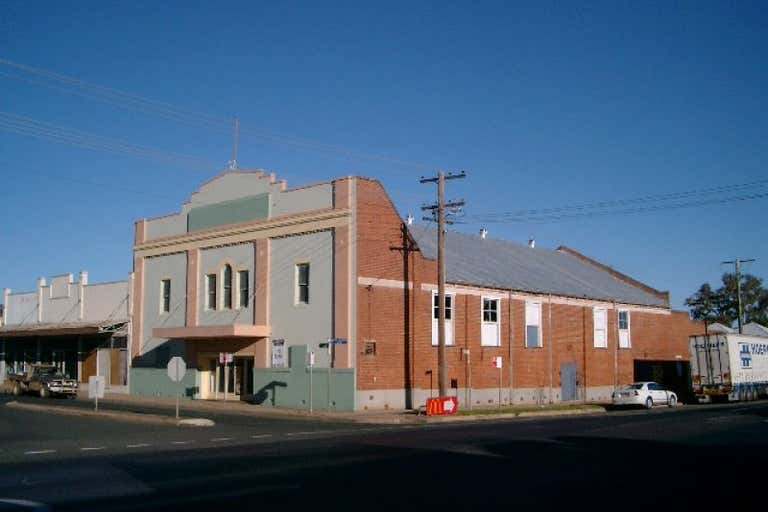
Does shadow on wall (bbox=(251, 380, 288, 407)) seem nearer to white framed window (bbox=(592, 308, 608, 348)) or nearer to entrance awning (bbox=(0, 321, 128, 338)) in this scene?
entrance awning (bbox=(0, 321, 128, 338))

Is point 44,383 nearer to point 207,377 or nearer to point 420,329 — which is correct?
point 207,377

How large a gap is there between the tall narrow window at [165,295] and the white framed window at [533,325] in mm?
21123

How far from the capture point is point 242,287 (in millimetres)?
43375

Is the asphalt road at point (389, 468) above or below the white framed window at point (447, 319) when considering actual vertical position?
below

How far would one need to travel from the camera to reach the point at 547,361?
159 feet

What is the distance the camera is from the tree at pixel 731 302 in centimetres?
11100

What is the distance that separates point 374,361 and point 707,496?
25147 millimetres

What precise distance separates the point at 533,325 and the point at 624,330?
11606 mm

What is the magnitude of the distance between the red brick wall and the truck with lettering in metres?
6.24

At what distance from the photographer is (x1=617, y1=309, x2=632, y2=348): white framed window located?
56156 mm

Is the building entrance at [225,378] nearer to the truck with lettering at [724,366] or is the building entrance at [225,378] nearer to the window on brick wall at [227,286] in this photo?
the window on brick wall at [227,286]

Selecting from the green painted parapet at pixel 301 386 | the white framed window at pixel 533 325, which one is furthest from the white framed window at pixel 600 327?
the green painted parapet at pixel 301 386

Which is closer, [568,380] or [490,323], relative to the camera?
[490,323]

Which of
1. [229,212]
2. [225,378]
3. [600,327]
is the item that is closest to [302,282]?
[229,212]
